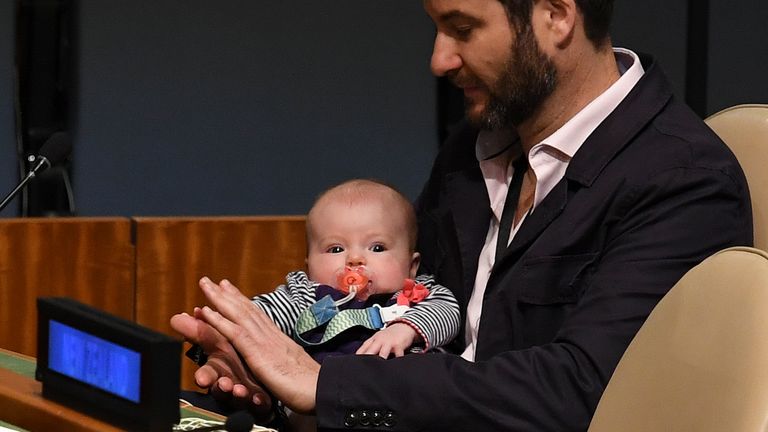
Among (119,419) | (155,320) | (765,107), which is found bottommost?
(155,320)

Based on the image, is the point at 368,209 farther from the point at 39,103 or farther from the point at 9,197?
the point at 39,103

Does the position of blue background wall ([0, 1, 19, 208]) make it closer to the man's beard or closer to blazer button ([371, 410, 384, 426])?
the man's beard

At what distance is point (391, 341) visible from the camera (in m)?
2.07

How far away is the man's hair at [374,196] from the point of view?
7.58ft

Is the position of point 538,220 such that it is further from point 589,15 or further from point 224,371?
point 224,371

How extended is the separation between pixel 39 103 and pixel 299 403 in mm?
2575

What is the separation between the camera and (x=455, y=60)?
2.22m

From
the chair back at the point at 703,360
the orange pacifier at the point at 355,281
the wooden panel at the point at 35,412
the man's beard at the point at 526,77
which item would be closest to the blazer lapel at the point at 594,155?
the man's beard at the point at 526,77

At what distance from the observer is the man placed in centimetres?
187

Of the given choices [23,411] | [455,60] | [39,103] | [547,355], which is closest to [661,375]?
[547,355]

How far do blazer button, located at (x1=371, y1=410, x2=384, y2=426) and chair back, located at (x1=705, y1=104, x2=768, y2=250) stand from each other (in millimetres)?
621

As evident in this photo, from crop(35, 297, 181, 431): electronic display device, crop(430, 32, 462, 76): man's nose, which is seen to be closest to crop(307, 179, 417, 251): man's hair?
crop(430, 32, 462, 76): man's nose

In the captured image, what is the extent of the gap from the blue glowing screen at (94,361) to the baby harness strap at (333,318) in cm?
68

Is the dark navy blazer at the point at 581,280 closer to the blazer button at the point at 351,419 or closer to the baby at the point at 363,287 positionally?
the blazer button at the point at 351,419
